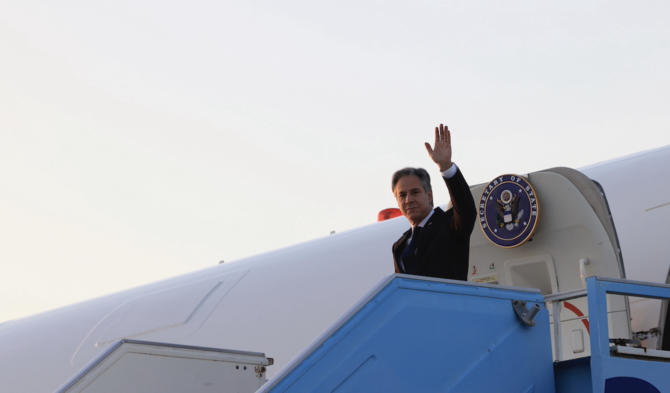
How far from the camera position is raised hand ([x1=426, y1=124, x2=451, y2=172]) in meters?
4.28

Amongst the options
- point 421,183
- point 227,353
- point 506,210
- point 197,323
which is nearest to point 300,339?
point 197,323

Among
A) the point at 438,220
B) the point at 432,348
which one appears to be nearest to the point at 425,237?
the point at 438,220

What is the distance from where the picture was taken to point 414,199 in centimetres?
453

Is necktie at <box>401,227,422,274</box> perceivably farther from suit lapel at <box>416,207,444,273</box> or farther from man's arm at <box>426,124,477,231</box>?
man's arm at <box>426,124,477,231</box>

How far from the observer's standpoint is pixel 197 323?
984 cm

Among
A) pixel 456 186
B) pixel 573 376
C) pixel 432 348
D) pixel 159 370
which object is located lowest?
pixel 573 376

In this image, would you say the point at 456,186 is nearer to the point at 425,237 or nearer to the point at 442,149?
the point at 442,149

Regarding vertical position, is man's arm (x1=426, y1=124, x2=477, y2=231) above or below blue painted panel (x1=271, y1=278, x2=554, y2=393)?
above

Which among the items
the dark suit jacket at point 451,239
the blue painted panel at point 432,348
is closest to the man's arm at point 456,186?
the dark suit jacket at point 451,239

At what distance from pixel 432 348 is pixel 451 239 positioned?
1087 mm

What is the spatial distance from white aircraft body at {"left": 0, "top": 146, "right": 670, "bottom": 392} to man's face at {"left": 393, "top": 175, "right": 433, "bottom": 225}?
147 centimetres

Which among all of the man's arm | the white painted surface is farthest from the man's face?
the white painted surface

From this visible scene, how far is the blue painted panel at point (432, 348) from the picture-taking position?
3.24 metres

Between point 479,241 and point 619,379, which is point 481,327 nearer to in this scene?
point 619,379
